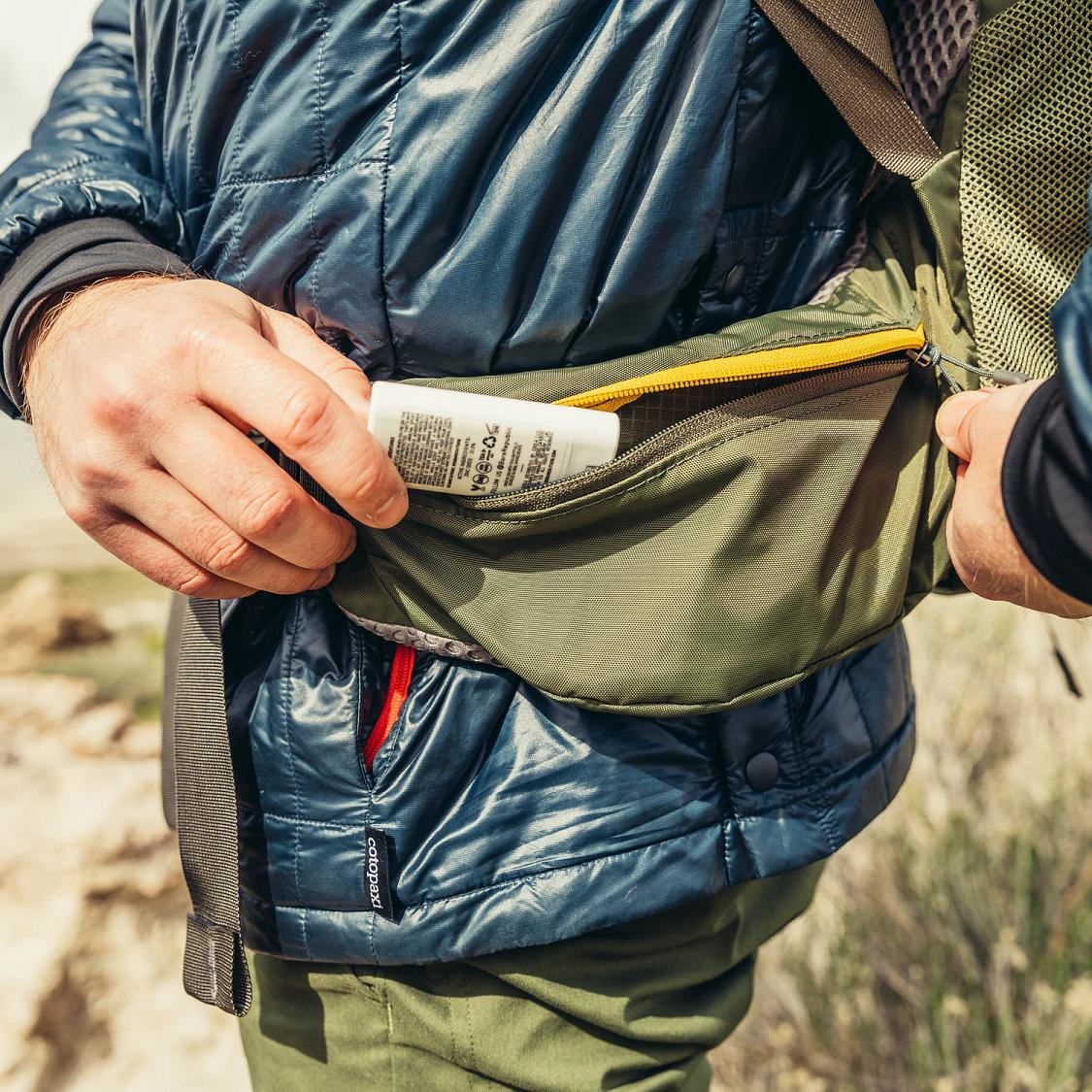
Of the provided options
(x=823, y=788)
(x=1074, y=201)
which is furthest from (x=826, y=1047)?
(x=1074, y=201)

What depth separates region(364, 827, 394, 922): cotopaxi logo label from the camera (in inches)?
→ 33.8

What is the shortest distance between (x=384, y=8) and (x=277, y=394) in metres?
0.30

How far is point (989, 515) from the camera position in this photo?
2.27 feet

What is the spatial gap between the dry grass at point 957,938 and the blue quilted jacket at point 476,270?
99 cm

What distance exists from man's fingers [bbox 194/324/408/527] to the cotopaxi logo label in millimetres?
315

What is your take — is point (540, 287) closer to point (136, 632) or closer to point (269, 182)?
point (269, 182)

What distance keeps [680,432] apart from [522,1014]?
Result: 56 centimetres

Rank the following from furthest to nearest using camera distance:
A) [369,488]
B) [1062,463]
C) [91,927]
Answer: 1. [91,927]
2. [369,488]
3. [1062,463]

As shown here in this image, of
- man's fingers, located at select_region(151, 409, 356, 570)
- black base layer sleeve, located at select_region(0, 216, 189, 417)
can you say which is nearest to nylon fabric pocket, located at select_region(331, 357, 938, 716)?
man's fingers, located at select_region(151, 409, 356, 570)

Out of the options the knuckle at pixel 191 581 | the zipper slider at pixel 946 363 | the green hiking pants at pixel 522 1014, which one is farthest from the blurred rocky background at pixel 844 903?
the knuckle at pixel 191 581

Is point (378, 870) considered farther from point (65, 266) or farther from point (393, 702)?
point (65, 266)

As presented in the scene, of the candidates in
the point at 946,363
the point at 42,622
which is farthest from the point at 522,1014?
the point at 42,622

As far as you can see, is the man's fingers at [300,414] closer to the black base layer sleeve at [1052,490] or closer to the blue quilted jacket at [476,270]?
the blue quilted jacket at [476,270]

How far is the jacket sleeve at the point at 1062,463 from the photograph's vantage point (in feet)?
1.86
